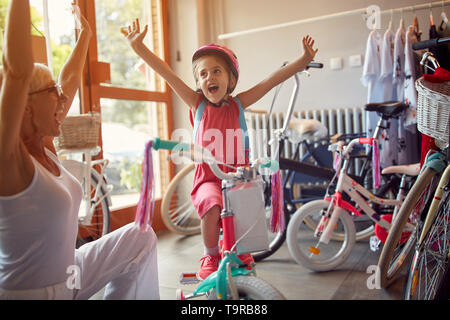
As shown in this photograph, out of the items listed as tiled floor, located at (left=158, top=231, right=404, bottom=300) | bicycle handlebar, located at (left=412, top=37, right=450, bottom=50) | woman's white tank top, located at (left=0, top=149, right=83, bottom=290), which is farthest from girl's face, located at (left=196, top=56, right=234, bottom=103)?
tiled floor, located at (left=158, top=231, right=404, bottom=300)

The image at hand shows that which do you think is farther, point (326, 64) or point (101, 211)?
point (326, 64)

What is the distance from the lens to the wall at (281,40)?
2969 millimetres

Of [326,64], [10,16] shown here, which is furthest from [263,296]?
[326,64]

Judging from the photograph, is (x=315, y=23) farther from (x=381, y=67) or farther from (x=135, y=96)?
(x=135, y=96)

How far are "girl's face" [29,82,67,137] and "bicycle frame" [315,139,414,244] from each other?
4.74 feet

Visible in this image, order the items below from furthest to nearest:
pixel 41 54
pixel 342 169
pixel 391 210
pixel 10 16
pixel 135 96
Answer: pixel 135 96, pixel 391 210, pixel 342 169, pixel 41 54, pixel 10 16

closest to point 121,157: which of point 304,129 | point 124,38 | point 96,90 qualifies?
point 96,90

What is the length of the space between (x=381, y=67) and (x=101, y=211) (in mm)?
2050

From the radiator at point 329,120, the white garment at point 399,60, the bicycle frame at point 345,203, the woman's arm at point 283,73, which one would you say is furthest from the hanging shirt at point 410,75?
the woman's arm at point 283,73

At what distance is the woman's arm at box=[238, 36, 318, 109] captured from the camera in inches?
47.3

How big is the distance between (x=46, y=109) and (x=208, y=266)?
63 centimetres

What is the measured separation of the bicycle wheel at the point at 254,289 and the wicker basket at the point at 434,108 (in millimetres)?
831

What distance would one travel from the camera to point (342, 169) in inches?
78.7

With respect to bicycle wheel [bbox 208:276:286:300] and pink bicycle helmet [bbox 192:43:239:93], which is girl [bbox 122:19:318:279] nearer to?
pink bicycle helmet [bbox 192:43:239:93]
